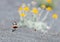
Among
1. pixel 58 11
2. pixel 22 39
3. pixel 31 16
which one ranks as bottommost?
pixel 58 11

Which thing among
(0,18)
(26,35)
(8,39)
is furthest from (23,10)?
(8,39)

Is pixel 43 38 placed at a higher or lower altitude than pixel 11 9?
higher

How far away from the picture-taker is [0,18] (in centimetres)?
548

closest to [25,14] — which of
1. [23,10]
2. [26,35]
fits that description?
[23,10]

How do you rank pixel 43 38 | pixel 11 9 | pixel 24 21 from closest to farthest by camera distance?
pixel 43 38
pixel 24 21
pixel 11 9

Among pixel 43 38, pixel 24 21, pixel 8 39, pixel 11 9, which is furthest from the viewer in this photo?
pixel 11 9

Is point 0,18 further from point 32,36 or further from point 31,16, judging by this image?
point 32,36

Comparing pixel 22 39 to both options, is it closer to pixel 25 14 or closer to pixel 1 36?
pixel 1 36

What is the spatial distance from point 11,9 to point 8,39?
370 centimetres

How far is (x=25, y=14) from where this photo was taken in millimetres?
4594

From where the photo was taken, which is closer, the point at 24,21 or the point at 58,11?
the point at 24,21

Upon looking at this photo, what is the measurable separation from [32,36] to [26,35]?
0.07 m

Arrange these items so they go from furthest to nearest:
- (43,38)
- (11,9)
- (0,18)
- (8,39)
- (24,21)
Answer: (11,9) < (0,18) < (24,21) < (43,38) < (8,39)

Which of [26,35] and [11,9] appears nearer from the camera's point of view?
[26,35]
